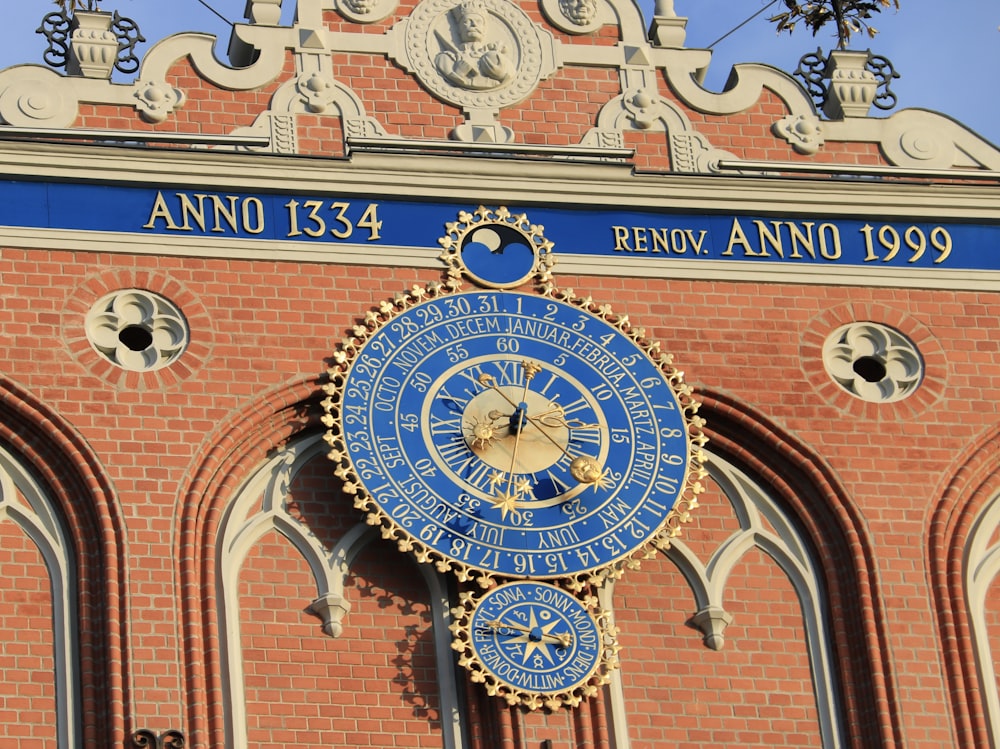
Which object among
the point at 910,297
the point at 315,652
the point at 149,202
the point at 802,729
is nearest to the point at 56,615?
the point at 315,652

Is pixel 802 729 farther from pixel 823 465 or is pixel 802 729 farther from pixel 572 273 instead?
pixel 572 273

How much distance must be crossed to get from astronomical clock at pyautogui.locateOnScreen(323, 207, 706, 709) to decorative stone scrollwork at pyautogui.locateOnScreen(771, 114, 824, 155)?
6.29ft

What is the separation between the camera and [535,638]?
20.4m

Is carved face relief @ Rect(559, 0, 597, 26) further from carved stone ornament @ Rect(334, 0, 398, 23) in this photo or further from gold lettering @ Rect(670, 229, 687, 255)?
gold lettering @ Rect(670, 229, 687, 255)

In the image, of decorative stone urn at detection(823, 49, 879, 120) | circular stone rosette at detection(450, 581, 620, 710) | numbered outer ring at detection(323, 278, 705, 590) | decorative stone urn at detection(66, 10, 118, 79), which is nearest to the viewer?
circular stone rosette at detection(450, 581, 620, 710)

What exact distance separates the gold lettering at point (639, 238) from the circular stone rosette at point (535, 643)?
255cm

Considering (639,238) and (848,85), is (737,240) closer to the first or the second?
(639,238)

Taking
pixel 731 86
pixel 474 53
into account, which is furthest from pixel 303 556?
pixel 731 86

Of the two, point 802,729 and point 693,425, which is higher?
point 693,425

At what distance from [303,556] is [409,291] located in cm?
187

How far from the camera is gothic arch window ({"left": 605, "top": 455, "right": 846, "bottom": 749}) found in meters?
20.7

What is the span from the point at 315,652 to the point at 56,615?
1.50 m

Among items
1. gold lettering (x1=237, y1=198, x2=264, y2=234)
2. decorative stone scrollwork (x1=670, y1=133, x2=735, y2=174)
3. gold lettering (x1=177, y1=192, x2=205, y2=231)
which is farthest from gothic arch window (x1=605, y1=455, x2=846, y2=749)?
gold lettering (x1=177, y1=192, x2=205, y2=231)

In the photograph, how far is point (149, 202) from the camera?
21.5 metres
